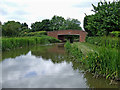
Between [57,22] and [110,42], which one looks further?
[57,22]

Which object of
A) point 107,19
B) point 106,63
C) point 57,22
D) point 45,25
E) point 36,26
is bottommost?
point 106,63

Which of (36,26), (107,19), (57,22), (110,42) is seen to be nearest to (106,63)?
(110,42)

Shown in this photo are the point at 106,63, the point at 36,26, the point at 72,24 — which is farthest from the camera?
the point at 36,26

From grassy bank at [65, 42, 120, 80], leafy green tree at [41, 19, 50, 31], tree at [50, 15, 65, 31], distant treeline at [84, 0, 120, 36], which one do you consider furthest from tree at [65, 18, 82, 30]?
grassy bank at [65, 42, 120, 80]

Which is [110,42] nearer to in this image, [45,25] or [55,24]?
[45,25]

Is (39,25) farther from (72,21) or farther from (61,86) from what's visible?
(61,86)

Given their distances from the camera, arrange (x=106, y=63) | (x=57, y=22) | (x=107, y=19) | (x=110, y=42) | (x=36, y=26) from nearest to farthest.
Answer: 1. (x=106, y=63)
2. (x=110, y=42)
3. (x=107, y=19)
4. (x=36, y=26)
5. (x=57, y=22)

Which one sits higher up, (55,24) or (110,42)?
(55,24)

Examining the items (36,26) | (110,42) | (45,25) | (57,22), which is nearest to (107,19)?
(110,42)

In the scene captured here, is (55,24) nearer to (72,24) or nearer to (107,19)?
(72,24)

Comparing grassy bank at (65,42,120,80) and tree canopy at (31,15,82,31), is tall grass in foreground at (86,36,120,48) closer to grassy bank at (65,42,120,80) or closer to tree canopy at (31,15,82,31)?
grassy bank at (65,42,120,80)

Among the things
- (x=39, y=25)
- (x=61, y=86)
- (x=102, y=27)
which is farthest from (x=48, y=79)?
(x=39, y=25)

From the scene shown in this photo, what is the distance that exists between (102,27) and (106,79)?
43.3 feet

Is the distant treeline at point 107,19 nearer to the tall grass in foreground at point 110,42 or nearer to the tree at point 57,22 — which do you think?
the tall grass in foreground at point 110,42
